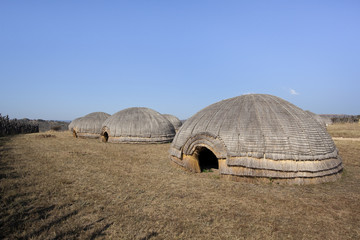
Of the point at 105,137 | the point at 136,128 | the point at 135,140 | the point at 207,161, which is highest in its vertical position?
the point at 136,128

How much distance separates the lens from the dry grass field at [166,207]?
5523 mm

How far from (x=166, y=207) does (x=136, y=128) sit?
56.2ft

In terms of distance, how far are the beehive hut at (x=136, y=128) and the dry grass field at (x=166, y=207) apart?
39.3ft

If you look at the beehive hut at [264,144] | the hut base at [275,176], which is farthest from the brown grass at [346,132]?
the hut base at [275,176]

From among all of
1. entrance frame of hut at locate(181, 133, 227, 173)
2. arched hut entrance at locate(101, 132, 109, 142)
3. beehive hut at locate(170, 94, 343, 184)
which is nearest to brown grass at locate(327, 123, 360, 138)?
beehive hut at locate(170, 94, 343, 184)

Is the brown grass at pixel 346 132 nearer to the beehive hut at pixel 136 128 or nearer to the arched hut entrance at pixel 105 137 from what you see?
the beehive hut at pixel 136 128

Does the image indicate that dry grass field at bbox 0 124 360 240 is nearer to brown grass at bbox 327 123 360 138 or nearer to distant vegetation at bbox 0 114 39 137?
brown grass at bbox 327 123 360 138

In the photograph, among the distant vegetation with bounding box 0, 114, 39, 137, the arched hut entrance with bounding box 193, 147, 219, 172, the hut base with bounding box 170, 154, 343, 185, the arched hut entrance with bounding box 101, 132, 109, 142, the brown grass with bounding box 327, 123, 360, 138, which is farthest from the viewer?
the distant vegetation with bounding box 0, 114, 39, 137

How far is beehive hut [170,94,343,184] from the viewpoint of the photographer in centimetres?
921

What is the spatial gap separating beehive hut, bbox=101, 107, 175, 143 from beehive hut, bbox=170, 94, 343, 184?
39.1 ft

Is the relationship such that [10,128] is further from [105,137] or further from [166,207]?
[166,207]

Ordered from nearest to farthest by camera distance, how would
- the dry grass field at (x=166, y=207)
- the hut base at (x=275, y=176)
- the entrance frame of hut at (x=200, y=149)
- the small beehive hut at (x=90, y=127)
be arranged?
1. the dry grass field at (x=166, y=207)
2. the hut base at (x=275, y=176)
3. the entrance frame of hut at (x=200, y=149)
4. the small beehive hut at (x=90, y=127)

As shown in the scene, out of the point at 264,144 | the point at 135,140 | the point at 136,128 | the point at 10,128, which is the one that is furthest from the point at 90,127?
the point at 264,144

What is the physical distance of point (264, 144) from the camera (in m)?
9.51
